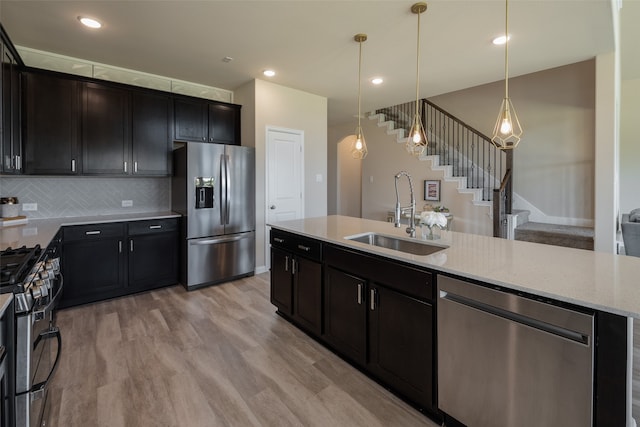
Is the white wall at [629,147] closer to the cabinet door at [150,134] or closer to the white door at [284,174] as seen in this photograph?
the white door at [284,174]

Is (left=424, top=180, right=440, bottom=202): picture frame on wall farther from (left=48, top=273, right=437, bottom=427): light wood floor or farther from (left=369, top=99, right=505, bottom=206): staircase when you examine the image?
(left=48, top=273, right=437, bottom=427): light wood floor

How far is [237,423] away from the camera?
1.77 metres

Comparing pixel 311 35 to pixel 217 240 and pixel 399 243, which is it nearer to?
pixel 399 243

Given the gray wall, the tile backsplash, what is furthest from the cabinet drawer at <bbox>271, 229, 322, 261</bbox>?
the gray wall

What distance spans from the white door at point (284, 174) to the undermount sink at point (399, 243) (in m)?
2.36

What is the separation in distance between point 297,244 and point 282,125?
2602 millimetres

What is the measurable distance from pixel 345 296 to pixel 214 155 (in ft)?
8.72

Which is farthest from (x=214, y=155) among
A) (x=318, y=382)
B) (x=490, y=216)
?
(x=490, y=216)

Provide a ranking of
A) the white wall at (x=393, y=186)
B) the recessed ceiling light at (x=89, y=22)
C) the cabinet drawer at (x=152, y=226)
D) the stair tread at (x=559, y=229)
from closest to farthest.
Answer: the recessed ceiling light at (x=89, y=22)
the cabinet drawer at (x=152, y=226)
the stair tread at (x=559, y=229)
the white wall at (x=393, y=186)

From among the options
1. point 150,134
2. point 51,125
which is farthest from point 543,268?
point 51,125

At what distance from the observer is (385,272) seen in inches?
77.3

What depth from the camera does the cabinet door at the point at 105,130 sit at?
3559mm

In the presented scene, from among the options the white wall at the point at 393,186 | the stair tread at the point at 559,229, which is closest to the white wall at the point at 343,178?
the white wall at the point at 393,186

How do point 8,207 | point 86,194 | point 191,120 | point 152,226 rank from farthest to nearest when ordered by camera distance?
point 191,120, point 86,194, point 152,226, point 8,207
